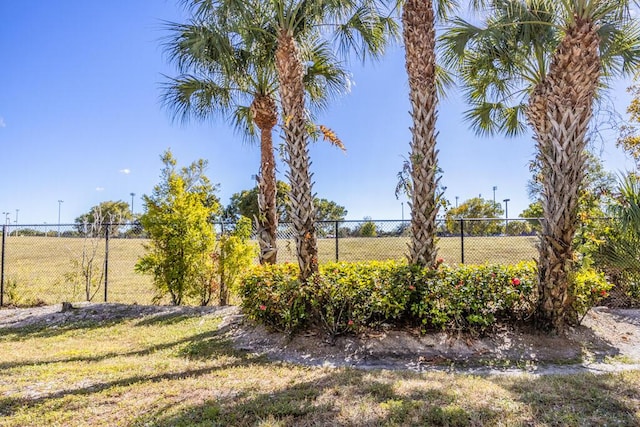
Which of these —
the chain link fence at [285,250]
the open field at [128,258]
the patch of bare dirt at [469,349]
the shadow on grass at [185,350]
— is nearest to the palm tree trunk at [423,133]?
the chain link fence at [285,250]

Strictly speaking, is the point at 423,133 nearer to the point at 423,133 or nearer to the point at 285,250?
the point at 423,133

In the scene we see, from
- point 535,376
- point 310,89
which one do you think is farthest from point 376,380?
point 310,89

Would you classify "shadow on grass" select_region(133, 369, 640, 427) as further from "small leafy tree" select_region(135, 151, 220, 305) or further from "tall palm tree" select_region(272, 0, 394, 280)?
"small leafy tree" select_region(135, 151, 220, 305)

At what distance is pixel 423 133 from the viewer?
5.56 meters

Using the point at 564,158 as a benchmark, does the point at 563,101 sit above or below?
above

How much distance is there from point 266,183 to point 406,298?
4.11 meters

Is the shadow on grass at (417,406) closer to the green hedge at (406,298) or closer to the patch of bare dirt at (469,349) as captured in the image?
the patch of bare dirt at (469,349)

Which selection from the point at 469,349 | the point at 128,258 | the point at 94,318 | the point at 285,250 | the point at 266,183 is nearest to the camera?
the point at 469,349

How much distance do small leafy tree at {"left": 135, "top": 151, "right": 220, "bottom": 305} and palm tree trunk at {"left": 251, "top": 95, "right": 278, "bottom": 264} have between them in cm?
153

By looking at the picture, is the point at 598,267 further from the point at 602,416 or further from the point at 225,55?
the point at 225,55

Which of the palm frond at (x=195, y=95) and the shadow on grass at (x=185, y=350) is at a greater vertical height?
the palm frond at (x=195, y=95)

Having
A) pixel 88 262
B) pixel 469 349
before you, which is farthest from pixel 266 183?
pixel 88 262

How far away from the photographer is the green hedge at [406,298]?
5.12 meters

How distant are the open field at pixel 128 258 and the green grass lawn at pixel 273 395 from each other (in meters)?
2.49
